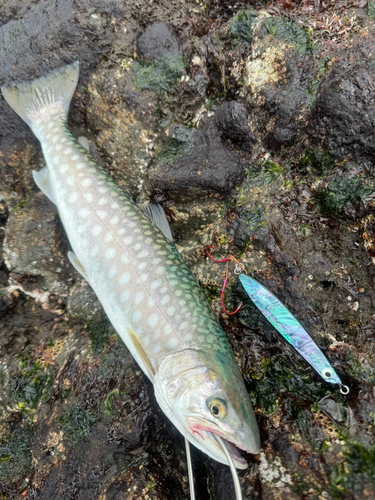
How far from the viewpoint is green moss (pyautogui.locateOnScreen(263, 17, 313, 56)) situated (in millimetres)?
2783

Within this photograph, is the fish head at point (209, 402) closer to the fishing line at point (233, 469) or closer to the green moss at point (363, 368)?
the fishing line at point (233, 469)

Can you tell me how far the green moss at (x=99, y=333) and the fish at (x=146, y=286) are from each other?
37 centimetres

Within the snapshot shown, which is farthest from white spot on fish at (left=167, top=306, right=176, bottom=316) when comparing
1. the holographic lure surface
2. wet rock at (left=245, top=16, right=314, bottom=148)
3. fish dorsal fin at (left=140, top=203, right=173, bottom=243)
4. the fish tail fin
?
the fish tail fin

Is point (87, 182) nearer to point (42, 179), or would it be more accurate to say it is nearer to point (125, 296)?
point (42, 179)

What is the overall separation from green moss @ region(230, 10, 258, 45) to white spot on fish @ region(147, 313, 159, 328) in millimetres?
2808

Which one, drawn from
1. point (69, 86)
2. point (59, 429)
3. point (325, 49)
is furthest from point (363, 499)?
point (69, 86)

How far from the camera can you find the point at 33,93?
3246 mm

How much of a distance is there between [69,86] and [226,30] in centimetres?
176

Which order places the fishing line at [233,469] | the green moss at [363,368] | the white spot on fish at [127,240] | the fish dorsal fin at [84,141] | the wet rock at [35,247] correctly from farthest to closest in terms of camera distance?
the wet rock at [35,247] < the fish dorsal fin at [84,141] < the white spot on fish at [127,240] < the green moss at [363,368] < the fishing line at [233,469]

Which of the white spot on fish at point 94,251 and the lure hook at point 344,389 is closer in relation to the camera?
the lure hook at point 344,389

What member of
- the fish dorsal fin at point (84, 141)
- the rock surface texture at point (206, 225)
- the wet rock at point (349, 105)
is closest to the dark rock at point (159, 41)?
the rock surface texture at point (206, 225)

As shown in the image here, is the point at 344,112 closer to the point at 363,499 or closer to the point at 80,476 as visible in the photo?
the point at 363,499

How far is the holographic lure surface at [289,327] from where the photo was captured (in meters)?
2.34

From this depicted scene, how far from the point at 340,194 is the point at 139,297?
198cm
